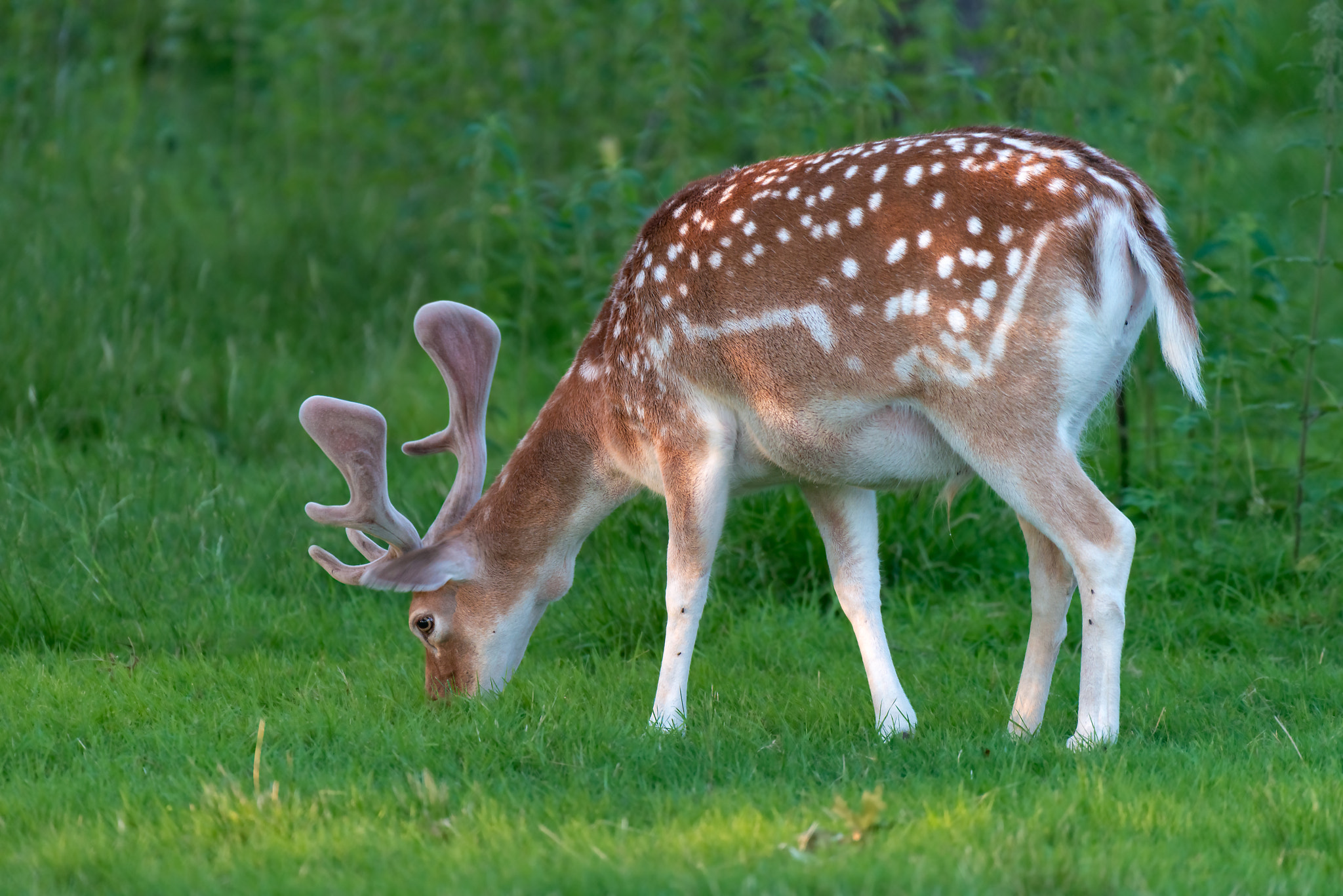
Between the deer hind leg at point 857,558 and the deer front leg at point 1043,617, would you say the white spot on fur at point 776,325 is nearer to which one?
the deer hind leg at point 857,558

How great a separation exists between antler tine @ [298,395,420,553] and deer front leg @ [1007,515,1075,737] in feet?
7.39

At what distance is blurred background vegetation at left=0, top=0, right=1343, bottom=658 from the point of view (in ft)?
21.8

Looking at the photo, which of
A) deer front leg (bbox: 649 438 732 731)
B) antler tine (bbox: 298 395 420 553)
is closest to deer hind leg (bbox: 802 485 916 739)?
deer front leg (bbox: 649 438 732 731)

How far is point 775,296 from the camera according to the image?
4770 mm

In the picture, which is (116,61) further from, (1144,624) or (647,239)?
(1144,624)

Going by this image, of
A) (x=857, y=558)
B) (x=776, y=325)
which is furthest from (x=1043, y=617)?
(x=776, y=325)

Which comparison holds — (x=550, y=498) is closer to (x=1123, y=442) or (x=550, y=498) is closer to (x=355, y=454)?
(x=355, y=454)

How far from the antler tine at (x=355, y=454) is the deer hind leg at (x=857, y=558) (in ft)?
4.99

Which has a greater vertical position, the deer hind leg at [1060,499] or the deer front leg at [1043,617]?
the deer hind leg at [1060,499]

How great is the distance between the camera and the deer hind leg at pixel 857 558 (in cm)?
520

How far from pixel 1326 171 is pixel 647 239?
2.83 meters

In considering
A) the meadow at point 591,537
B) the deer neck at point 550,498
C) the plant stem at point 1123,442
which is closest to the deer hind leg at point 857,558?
the meadow at point 591,537

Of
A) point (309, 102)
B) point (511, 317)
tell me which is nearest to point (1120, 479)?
point (511, 317)

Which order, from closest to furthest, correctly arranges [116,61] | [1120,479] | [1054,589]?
[1054,589], [1120,479], [116,61]
